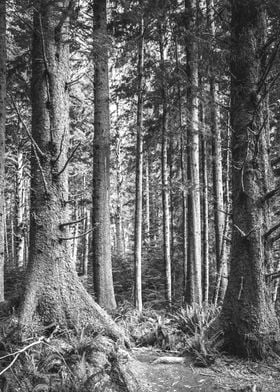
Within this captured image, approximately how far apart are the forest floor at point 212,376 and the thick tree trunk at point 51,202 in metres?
0.83

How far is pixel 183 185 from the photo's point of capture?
8188 millimetres

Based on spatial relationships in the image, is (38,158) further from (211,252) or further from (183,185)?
(211,252)

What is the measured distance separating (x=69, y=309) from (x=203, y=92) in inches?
230

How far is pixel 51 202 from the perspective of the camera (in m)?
4.61

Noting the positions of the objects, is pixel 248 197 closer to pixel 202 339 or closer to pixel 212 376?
pixel 202 339

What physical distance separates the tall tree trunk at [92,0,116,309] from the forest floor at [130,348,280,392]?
2.81m

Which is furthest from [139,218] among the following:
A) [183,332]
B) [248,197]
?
[248,197]

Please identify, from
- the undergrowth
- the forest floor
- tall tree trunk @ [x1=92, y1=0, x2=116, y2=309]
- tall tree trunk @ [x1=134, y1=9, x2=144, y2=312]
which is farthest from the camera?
tall tree trunk @ [x1=134, y1=9, x2=144, y2=312]

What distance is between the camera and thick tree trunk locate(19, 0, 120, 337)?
444cm

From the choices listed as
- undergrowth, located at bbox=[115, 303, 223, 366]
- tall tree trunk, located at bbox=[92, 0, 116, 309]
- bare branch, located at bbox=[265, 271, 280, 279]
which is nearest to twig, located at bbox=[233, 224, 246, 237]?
bare branch, located at bbox=[265, 271, 280, 279]

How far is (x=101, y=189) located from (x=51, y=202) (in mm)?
3370

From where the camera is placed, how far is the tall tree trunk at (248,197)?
198 inches

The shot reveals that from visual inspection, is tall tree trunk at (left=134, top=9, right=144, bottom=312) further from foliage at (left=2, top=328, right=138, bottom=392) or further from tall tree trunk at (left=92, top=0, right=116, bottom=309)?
foliage at (left=2, top=328, right=138, bottom=392)

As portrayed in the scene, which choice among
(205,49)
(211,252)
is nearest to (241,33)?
(205,49)
